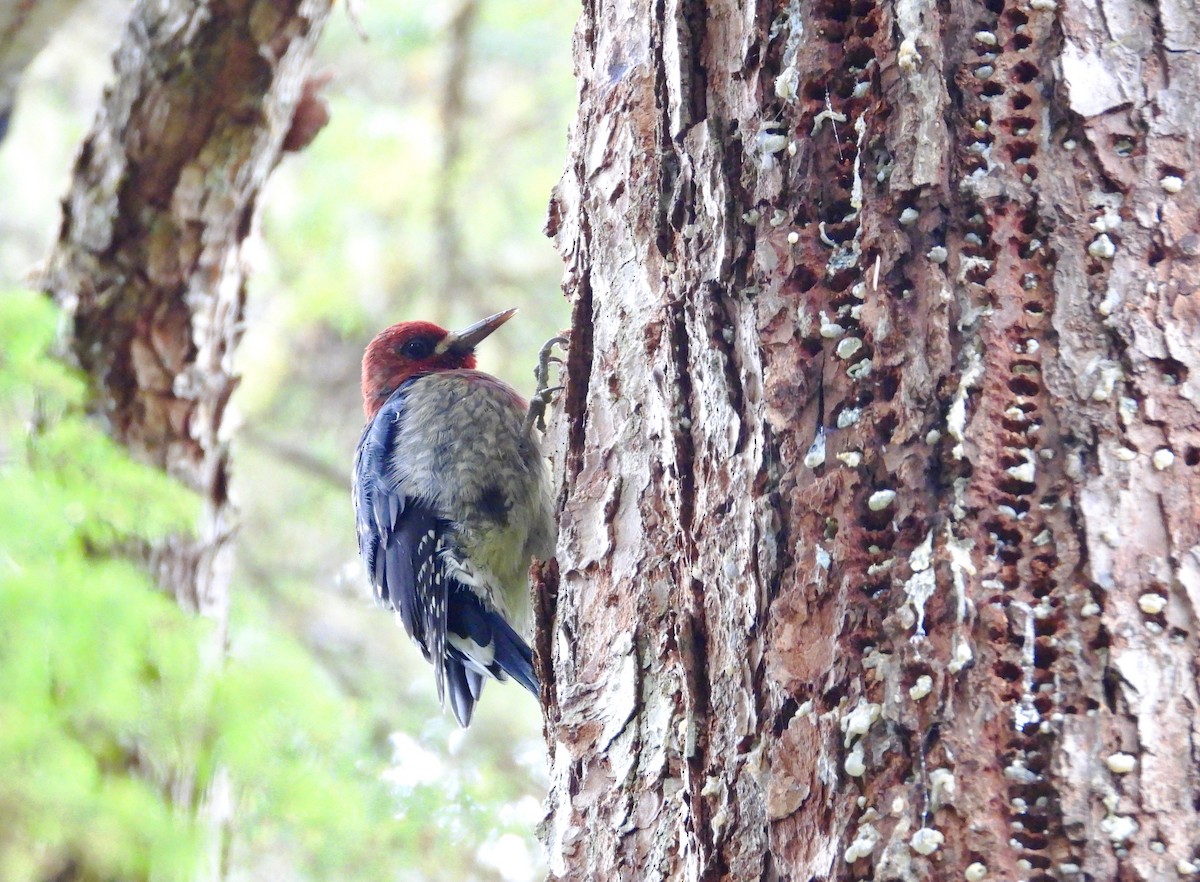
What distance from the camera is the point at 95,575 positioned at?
2855 mm

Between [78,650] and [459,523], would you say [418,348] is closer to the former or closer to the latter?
[459,523]

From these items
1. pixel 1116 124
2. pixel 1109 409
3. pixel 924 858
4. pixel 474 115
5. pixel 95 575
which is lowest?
pixel 924 858

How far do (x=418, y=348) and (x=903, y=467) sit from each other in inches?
110

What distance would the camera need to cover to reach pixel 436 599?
10.8ft

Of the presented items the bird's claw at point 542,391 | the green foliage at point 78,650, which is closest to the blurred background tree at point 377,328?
the green foliage at point 78,650

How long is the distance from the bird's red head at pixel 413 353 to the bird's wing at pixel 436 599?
0.49 meters

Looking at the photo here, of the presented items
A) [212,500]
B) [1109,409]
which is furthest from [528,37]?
[1109,409]

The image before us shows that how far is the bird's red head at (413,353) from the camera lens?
3975 mm

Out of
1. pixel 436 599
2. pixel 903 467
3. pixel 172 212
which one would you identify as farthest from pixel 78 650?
pixel 903 467

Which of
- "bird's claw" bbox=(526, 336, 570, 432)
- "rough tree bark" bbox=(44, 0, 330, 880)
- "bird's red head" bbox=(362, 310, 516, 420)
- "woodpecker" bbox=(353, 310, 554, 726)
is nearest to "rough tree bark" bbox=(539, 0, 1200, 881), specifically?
"bird's claw" bbox=(526, 336, 570, 432)

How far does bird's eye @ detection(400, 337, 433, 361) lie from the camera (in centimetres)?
399

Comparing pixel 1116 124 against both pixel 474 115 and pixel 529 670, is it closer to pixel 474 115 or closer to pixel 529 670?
pixel 529 670

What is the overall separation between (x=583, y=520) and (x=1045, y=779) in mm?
791

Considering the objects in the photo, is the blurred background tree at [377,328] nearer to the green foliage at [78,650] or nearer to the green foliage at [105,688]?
the green foliage at [105,688]
